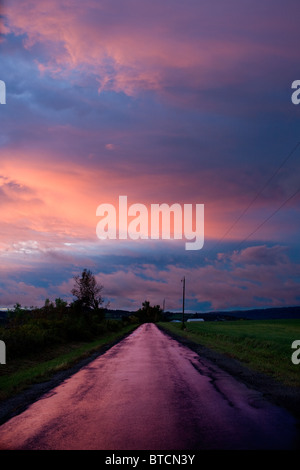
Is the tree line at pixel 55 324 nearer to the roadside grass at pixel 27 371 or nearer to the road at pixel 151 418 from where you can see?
the roadside grass at pixel 27 371

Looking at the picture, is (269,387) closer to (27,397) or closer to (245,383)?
(245,383)

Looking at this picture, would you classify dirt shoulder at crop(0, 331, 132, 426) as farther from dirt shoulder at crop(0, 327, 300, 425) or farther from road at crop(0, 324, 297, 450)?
road at crop(0, 324, 297, 450)

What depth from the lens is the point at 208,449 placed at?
5.41 m

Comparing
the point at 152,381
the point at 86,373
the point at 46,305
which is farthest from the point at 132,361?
the point at 46,305

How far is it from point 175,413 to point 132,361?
9.67 metres

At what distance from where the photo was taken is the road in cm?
577

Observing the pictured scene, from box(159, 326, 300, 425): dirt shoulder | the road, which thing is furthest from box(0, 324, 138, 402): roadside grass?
box(159, 326, 300, 425): dirt shoulder

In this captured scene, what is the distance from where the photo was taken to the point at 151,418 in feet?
23.6

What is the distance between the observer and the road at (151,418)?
577 centimetres

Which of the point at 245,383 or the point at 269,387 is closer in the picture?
the point at 269,387

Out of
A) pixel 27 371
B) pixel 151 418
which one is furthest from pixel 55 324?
pixel 151 418

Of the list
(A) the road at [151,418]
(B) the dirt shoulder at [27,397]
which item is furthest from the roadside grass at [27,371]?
(A) the road at [151,418]

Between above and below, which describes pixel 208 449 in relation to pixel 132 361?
above

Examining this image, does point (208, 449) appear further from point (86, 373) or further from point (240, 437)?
point (86, 373)
